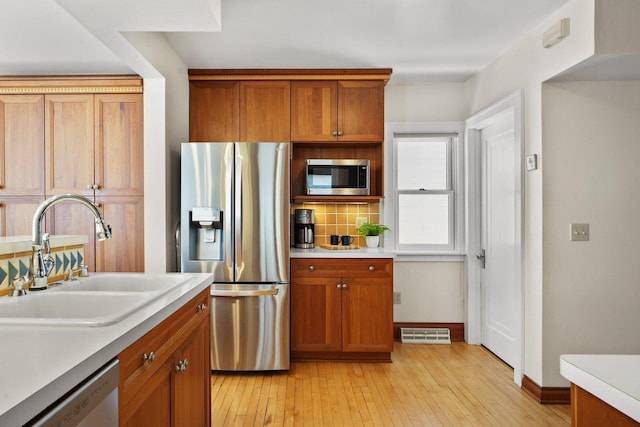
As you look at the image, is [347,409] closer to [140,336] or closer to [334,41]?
[140,336]

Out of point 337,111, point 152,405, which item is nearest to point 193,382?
point 152,405

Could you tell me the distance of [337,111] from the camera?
3.54 metres

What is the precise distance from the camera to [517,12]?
8.11 feet

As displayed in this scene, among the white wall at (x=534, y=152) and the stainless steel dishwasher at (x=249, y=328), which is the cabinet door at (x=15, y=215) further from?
the white wall at (x=534, y=152)

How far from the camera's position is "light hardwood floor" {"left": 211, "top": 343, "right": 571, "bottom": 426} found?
2.39m

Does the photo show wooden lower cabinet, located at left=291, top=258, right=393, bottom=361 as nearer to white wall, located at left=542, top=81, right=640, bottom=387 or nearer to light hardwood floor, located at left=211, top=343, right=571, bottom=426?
light hardwood floor, located at left=211, top=343, right=571, bottom=426

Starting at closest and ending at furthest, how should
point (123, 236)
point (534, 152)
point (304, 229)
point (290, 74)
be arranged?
point (534, 152) → point (123, 236) → point (290, 74) → point (304, 229)

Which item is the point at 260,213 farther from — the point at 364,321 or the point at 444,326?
the point at 444,326

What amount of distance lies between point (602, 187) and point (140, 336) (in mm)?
2828

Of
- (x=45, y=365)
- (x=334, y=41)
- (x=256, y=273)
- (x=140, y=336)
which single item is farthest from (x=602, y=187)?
(x=45, y=365)

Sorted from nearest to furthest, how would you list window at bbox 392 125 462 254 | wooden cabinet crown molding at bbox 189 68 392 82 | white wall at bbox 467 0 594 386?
white wall at bbox 467 0 594 386 → wooden cabinet crown molding at bbox 189 68 392 82 → window at bbox 392 125 462 254

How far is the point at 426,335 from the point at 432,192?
1428mm

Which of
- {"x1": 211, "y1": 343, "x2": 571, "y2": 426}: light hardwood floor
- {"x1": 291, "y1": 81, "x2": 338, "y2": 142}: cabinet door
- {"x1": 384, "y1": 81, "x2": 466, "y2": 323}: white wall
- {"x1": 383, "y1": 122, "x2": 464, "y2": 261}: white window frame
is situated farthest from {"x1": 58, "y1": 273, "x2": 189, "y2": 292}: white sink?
{"x1": 384, "y1": 81, "x2": 466, "y2": 323}: white wall

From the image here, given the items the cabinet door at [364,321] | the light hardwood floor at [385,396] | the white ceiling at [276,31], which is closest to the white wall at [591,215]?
the light hardwood floor at [385,396]
